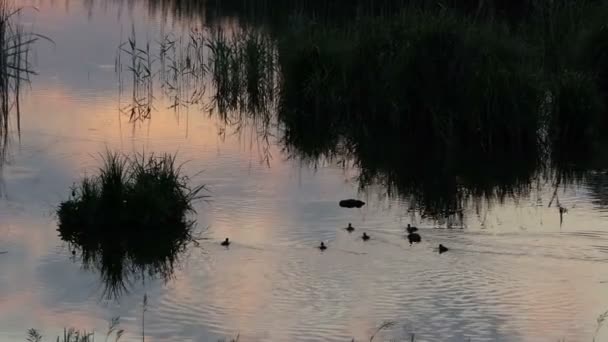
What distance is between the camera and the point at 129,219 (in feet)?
31.5

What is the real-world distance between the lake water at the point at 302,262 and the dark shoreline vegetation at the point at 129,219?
176mm

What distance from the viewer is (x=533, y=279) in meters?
8.43

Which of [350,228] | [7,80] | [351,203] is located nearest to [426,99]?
[351,203]

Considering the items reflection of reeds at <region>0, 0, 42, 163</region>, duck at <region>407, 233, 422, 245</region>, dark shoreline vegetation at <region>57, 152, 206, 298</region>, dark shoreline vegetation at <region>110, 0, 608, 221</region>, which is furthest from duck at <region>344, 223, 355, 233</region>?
reflection of reeds at <region>0, 0, 42, 163</region>

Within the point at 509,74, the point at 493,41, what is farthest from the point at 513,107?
the point at 493,41

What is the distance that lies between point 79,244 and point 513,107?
20.5ft

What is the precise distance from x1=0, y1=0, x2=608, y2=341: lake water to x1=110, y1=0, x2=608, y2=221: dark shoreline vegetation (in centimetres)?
70

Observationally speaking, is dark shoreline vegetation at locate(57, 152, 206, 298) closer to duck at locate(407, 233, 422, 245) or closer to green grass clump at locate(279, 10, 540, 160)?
duck at locate(407, 233, 422, 245)

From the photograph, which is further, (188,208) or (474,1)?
(474,1)

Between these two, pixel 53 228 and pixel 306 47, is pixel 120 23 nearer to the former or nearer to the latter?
pixel 306 47

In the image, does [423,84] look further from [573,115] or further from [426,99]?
[573,115]

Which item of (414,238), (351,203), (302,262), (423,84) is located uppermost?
(423,84)

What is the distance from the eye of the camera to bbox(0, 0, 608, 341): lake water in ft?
24.3

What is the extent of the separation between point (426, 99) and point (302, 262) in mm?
6166
